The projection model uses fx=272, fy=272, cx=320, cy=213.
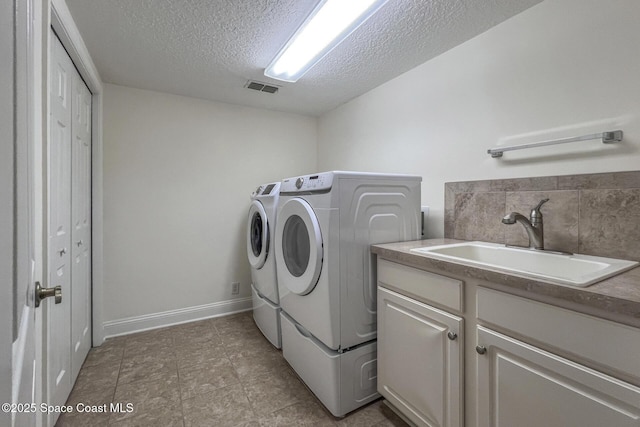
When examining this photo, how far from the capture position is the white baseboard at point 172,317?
2342mm

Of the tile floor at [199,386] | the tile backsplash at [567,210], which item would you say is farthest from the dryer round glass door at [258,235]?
the tile backsplash at [567,210]

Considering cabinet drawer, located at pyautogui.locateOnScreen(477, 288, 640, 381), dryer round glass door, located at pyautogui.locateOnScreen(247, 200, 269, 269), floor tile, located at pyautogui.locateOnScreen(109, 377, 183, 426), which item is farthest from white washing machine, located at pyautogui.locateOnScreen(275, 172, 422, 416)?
floor tile, located at pyautogui.locateOnScreen(109, 377, 183, 426)

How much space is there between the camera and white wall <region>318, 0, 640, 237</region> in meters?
1.18

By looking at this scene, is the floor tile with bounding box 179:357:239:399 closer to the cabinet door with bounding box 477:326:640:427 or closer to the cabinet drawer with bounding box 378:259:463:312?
the cabinet drawer with bounding box 378:259:463:312

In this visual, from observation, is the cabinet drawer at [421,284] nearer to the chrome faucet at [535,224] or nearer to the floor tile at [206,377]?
the chrome faucet at [535,224]

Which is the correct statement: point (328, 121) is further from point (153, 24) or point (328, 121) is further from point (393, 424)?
point (393, 424)

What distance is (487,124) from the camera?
1.64 meters

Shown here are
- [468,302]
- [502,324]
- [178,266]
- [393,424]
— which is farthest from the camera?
[178,266]

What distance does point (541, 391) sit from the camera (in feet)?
2.76

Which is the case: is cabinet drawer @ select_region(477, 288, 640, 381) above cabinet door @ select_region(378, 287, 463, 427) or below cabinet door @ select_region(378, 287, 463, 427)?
above

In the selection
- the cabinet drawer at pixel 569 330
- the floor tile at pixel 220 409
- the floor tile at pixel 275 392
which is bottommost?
the floor tile at pixel 220 409

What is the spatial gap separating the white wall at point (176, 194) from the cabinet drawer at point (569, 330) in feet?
7.97

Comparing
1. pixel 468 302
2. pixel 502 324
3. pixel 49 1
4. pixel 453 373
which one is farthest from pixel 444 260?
pixel 49 1

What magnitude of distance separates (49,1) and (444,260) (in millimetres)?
2003
